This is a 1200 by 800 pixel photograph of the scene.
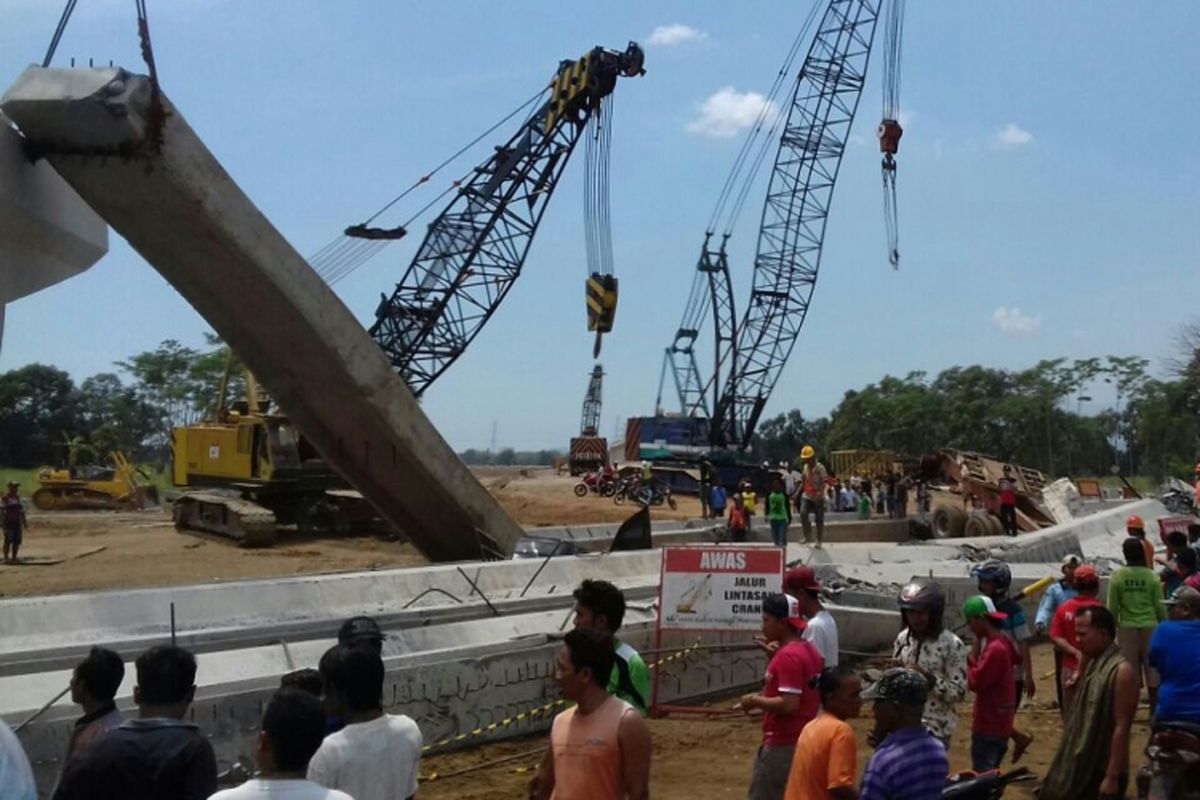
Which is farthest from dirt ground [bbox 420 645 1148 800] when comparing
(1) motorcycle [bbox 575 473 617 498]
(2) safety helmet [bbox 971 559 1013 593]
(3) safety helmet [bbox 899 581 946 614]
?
(1) motorcycle [bbox 575 473 617 498]

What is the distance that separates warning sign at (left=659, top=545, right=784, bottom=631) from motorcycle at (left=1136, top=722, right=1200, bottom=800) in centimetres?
435

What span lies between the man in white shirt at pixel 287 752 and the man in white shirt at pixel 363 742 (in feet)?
1.96

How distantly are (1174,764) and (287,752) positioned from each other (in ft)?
13.7

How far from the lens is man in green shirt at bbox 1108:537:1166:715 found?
8.11 metres

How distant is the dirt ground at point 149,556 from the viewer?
20.5m

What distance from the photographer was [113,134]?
11180 millimetres

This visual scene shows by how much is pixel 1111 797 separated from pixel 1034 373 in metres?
75.5

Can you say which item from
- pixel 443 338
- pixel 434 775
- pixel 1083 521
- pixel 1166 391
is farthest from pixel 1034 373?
pixel 434 775

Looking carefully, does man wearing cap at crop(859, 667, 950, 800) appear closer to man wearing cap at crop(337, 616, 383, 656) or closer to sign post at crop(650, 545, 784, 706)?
man wearing cap at crop(337, 616, 383, 656)

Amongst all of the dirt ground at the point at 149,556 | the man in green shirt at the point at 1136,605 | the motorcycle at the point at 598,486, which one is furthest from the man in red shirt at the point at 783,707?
the motorcycle at the point at 598,486

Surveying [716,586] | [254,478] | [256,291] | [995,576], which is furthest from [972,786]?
[254,478]

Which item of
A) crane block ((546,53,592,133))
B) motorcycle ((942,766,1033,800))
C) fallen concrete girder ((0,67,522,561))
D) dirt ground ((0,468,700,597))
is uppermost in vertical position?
crane block ((546,53,592,133))

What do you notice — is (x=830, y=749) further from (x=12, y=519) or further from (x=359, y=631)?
(x=12, y=519)

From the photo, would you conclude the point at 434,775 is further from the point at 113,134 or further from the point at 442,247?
the point at 442,247
